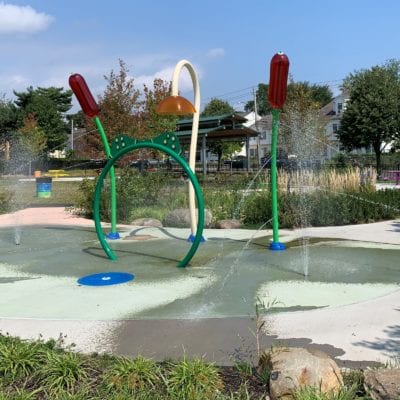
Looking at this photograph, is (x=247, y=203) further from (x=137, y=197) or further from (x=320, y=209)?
(x=137, y=197)

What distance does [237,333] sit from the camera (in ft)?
13.6

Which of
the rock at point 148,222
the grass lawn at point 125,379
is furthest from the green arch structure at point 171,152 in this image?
the rock at point 148,222

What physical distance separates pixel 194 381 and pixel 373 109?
101 ft

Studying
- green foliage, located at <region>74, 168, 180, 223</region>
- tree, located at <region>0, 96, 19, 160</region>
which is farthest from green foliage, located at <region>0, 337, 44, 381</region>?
tree, located at <region>0, 96, 19, 160</region>

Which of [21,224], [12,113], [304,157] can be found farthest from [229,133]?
[12,113]

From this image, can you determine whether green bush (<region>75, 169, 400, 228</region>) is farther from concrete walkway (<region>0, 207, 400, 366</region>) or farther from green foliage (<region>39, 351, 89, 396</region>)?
green foliage (<region>39, 351, 89, 396</region>)

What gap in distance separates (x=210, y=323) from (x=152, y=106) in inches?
877

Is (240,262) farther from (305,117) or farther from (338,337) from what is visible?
(305,117)

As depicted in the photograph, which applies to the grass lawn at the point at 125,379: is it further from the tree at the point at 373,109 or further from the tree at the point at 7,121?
the tree at the point at 7,121

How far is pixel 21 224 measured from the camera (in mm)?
11492

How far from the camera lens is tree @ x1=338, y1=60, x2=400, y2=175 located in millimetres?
31094

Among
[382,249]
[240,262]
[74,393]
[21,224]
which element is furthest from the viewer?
[21,224]

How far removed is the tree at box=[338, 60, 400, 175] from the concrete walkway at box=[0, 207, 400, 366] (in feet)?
92.4

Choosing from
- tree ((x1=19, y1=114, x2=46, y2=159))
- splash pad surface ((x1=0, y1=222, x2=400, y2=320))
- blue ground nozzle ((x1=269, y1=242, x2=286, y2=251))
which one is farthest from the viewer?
tree ((x1=19, y1=114, x2=46, y2=159))
